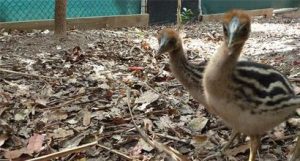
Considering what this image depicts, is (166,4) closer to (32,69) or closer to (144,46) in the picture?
(144,46)

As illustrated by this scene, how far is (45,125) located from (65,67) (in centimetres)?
158

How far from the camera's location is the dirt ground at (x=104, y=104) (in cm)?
356

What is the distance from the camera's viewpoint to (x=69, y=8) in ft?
28.0

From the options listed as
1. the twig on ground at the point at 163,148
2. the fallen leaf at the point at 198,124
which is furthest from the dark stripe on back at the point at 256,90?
the fallen leaf at the point at 198,124

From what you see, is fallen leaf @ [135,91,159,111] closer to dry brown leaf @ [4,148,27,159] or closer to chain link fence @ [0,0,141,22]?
dry brown leaf @ [4,148,27,159]

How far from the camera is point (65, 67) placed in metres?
5.38

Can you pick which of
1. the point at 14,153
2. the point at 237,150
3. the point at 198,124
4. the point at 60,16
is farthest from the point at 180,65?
the point at 60,16

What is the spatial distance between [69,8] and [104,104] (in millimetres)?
4532

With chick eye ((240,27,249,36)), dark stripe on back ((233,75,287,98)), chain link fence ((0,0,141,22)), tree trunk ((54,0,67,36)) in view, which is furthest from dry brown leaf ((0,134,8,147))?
chain link fence ((0,0,141,22))

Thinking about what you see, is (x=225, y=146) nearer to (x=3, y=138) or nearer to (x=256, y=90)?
(x=256, y=90)

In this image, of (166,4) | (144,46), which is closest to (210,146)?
(144,46)

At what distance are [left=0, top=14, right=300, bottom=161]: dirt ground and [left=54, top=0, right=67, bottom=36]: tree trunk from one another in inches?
6.0

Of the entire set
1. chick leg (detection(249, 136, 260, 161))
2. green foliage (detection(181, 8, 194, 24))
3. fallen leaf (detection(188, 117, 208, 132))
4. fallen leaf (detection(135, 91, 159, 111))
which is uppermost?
chick leg (detection(249, 136, 260, 161))

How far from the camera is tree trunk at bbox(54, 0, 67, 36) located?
6605mm
